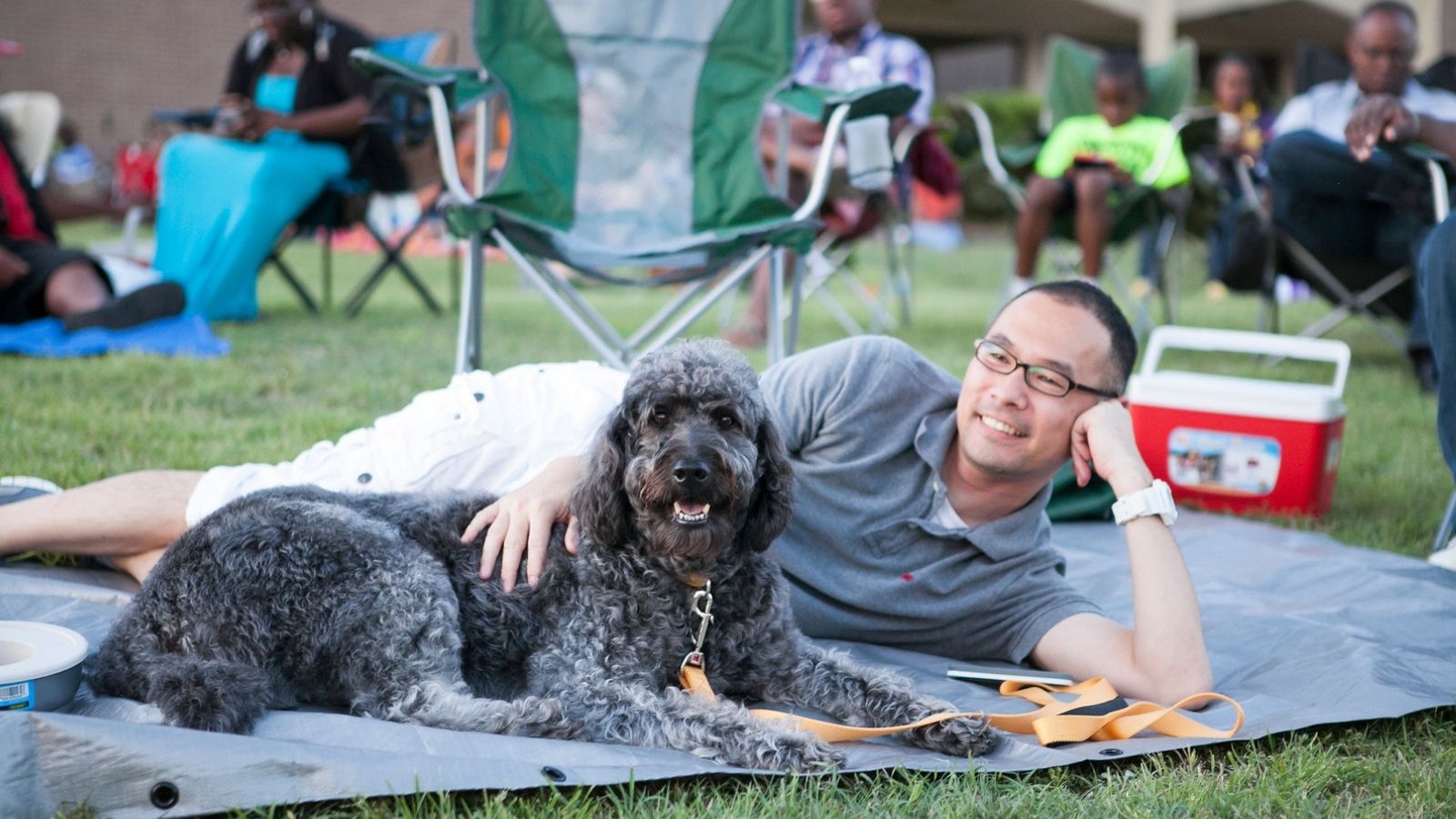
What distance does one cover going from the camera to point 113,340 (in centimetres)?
629

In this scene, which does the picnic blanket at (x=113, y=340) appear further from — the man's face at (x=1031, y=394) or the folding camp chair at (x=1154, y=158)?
the folding camp chair at (x=1154, y=158)

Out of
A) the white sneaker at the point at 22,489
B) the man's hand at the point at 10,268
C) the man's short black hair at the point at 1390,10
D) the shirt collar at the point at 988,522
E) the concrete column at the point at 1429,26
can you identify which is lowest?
the white sneaker at the point at 22,489

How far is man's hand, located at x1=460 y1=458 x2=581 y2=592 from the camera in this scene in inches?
102

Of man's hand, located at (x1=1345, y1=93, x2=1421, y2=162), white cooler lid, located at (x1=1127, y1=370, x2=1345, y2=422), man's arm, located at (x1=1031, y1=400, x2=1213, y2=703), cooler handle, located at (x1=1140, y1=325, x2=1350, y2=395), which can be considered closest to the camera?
man's arm, located at (x1=1031, y1=400, x2=1213, y2=703)

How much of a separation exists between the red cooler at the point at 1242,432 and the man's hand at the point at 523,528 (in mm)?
2554

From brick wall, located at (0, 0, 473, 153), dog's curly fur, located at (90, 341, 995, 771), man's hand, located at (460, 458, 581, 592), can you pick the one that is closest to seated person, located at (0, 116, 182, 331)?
dog's curly fur, located at (90, 341, 995, 771)

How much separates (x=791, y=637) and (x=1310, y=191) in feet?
17.9

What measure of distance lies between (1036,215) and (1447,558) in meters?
4.89

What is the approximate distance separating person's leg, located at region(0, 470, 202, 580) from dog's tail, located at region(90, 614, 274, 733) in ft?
2.44

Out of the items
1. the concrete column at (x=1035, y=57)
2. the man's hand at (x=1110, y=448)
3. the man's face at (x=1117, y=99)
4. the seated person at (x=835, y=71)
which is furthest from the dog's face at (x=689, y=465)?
the concrete column at (x=1035, y=57)

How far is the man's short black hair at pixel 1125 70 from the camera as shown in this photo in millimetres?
9029

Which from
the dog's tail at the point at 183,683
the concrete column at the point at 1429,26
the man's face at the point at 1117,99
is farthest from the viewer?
the concrete column at the point at 1429,26

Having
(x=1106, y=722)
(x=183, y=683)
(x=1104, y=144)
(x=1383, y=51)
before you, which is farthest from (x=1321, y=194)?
(x=183, y=683)

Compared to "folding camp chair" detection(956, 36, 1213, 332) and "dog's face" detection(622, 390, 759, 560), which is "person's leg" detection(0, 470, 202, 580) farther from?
"folding camp chair" detection(956, 36, 1213, 332)
